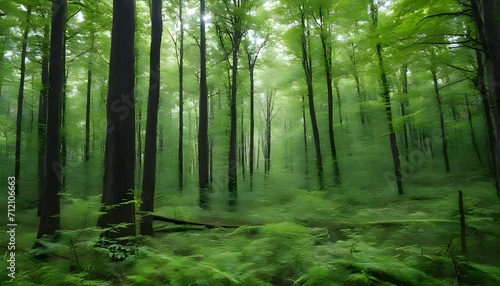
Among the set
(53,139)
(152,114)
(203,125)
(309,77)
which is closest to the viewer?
(53,139)

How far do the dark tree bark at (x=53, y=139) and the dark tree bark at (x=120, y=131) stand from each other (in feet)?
7.36

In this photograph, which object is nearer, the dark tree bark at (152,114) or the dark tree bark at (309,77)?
the dark tree bark at (152,114)

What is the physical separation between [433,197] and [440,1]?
778 centimetres

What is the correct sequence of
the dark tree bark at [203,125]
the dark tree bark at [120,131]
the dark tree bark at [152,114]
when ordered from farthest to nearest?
the dark tree bark at [203,125]
the dark tree bark at [152,114]
the dark tree bark at [120,131]

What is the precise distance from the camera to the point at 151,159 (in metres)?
8.31

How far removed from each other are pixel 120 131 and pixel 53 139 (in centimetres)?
295

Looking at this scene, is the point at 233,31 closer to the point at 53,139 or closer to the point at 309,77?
the point at 309,77

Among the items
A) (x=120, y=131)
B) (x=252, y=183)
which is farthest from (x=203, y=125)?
(x=120, y=131)

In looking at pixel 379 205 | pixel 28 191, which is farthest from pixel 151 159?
pixel 28 191

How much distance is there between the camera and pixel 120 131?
580 cm

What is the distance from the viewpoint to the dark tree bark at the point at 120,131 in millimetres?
5707

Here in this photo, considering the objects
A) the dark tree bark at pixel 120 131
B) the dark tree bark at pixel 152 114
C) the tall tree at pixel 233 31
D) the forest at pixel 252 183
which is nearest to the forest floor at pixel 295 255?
the forest at pixel 252 183

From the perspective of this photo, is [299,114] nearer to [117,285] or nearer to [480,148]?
[480,148]

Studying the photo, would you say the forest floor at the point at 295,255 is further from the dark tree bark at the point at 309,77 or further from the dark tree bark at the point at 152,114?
the dark tree bark at the point at 309,77
